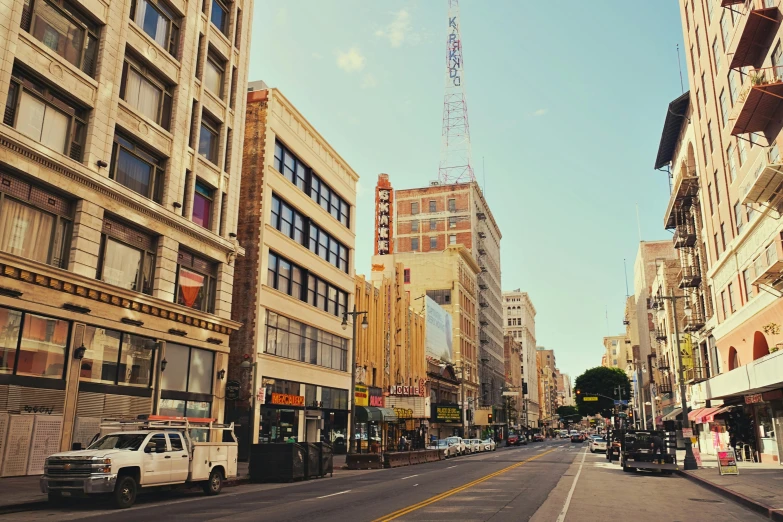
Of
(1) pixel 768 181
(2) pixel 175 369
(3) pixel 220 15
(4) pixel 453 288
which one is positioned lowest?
(2) pixel 175 369

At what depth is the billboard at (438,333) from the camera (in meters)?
75.3

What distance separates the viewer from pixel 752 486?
20859 mm

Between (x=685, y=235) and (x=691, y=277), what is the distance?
11.7ft

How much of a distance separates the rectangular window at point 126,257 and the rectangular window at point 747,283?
30.8 metres

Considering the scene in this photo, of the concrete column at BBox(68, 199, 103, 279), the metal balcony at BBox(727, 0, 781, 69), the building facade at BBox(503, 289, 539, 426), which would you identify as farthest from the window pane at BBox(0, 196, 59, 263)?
the building facade at BBox(503, 289, 539, 426)

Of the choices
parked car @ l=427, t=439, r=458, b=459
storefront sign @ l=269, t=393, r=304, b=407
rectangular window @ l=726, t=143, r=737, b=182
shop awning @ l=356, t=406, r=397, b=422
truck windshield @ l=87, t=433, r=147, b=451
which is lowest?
parked car @ l=427, t=439, r=458, b=459

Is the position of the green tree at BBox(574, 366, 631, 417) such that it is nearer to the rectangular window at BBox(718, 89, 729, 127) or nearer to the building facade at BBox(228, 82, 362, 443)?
the building facade at BBox(228, 82, 362, 443)

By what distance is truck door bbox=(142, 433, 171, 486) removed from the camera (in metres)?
16.9

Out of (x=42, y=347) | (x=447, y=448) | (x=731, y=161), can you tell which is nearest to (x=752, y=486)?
(x=731, y=161)

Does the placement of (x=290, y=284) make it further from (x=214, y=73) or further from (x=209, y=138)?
(x=214, y=73)

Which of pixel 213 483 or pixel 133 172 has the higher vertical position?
pixel 133 172

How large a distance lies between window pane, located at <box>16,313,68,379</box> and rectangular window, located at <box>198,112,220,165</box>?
1317 centimetres

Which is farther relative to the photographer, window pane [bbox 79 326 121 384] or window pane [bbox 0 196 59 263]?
window pane [bbox 79 326 121 384]

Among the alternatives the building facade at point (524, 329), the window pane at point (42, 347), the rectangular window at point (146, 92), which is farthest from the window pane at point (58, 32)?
the building facade at point (524, 329)
